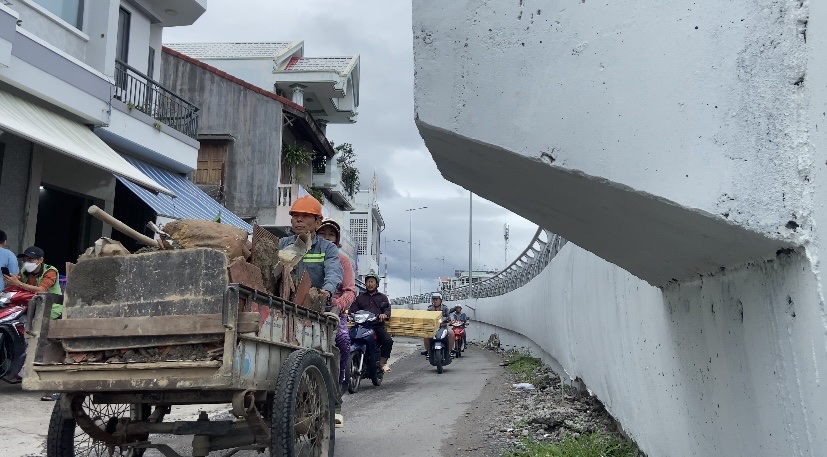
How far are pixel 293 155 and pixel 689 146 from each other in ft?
79.1

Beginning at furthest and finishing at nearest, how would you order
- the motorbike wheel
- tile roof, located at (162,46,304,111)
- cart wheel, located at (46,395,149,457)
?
tile roof, located at (162,46,304,111), the motorbike wheel, cart wheel, located at (46,395,149,457)

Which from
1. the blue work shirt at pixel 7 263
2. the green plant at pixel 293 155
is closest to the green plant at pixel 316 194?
the green plant at pixel 293 155

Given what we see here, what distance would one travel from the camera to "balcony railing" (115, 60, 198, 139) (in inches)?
555

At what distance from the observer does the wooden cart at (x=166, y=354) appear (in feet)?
12.3

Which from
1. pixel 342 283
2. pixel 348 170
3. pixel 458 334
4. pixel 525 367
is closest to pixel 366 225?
pixel 348 170

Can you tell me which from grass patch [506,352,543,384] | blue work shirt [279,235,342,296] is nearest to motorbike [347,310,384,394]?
grass patch [506,352,543,384]

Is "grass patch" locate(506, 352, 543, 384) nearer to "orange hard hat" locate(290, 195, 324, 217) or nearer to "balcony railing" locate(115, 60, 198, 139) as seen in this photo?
"orange hard hat" locate(290, 195, 324, 217)

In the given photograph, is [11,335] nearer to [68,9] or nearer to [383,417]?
[383,417]

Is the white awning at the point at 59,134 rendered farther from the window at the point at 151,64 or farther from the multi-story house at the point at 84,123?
the window at the point at 151,64

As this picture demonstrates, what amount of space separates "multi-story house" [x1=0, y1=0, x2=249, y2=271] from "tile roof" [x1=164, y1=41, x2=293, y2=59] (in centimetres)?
1211

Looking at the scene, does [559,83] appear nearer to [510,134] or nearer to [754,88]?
[510,134]

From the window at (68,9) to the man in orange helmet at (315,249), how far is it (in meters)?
8.41

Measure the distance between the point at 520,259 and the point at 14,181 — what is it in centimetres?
988

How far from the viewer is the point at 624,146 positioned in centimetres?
227
